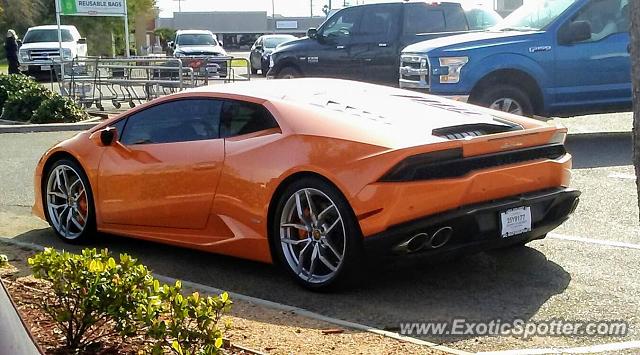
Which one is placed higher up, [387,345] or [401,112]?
[401,112]

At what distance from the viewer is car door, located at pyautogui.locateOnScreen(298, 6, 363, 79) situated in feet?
52.1

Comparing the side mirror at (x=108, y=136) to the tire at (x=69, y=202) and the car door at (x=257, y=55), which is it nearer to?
the tire at (x=69, y=202)

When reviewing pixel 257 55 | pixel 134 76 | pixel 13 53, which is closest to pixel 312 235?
pixel 134 76

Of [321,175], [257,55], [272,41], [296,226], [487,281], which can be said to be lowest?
[487,281]

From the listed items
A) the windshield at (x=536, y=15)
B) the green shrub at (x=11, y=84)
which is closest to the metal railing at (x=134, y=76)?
the green shrub at (x=11, y=84)

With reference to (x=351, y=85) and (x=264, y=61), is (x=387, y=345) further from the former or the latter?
(x=264, y=61)

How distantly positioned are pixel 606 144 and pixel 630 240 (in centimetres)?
538

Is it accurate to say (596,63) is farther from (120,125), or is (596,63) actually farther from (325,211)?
(325,211)

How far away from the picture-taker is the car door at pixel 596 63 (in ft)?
38.6

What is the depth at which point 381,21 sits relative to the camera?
Answer: 15680 mm

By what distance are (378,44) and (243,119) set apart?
31.3 feet

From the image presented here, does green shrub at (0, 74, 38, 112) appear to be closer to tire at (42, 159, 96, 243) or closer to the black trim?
tire at (42, 159, 96, 243)

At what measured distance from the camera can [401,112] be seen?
6.07 meters

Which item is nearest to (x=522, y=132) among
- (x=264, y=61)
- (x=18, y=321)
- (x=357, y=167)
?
(x=357, y=167)
